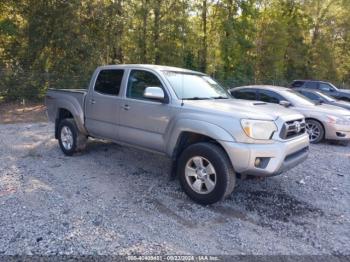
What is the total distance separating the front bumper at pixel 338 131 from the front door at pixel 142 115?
214 inches

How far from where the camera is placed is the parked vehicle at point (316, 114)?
27.7ft

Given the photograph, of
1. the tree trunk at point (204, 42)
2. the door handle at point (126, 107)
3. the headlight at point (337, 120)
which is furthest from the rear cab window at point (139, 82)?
the tree trunk at point (204, 42)

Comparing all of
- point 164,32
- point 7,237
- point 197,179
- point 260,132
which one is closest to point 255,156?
point 260,132

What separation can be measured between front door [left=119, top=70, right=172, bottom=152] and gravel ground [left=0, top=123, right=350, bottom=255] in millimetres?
689

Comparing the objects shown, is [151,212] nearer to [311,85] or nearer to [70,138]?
[70,138]

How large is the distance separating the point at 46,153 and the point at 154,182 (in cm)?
289

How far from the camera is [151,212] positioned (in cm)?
423

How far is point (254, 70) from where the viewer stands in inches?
1022

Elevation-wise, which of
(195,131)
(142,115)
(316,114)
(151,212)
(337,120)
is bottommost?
(151,212)

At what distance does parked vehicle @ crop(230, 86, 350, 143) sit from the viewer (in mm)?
8438

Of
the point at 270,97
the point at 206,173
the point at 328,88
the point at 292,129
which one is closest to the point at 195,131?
the point at 206,173

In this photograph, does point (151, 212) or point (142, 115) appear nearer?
point (151, 212)

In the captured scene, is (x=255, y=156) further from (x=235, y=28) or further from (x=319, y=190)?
(x=235, y=28)

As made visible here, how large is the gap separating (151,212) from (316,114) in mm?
6098
